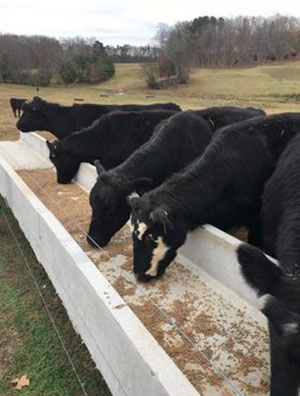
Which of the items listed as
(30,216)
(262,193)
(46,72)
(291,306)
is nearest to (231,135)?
(262,193)

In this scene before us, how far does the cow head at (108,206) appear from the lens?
5.65 meters

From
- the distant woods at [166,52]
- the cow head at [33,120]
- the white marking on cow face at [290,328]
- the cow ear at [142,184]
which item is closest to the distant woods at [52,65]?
the distant woods at [166,52]

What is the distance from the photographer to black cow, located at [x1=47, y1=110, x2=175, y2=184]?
27.9ft

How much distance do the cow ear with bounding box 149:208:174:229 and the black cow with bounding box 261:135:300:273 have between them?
3.42ft

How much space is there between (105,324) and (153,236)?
3.79 feet

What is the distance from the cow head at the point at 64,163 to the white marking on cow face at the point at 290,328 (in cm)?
737

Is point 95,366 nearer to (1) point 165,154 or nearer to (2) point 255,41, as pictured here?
(1) point 165,154

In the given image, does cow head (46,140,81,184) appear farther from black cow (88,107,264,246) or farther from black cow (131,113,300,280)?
black cow (131,113,300,280)

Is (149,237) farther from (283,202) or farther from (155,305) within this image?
(283,202)

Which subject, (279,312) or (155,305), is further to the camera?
(155,305)

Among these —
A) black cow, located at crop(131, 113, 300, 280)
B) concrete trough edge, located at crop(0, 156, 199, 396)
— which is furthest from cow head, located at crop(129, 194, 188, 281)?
concrete trough edge, located at crop(0, 156, 199, 396)

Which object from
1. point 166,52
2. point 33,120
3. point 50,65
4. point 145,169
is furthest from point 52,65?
point 145,169

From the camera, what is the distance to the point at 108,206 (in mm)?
5672

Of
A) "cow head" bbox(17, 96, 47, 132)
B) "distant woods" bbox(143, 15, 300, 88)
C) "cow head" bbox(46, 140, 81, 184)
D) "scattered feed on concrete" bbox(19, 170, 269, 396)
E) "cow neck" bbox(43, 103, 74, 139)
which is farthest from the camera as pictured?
"distant woods" bbox(143, 15, 300, 88)
